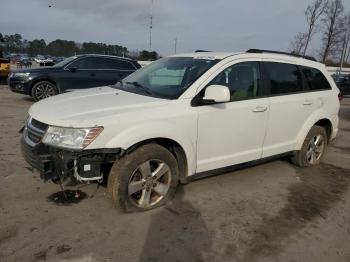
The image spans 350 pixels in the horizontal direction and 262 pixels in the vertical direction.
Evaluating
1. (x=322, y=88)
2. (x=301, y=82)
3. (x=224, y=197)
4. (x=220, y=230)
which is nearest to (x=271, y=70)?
(x=301, y=82)

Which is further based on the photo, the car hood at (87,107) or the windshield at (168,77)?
the windshield at (168,77)

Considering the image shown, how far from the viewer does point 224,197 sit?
4855mm

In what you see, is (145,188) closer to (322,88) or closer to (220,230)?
(220,230)

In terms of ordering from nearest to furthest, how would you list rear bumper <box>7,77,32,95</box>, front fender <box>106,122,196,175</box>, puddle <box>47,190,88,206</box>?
front fender <box>106,122,196,175</box>
puddle <box>47,190,88,206</box>
rear bumper <box>7,77,32,95</box>

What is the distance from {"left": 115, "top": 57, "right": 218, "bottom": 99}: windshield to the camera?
4531 millimetres

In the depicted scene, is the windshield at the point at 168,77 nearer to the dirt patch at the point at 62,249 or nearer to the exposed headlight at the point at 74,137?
the exposed headlight at the point at 74,137

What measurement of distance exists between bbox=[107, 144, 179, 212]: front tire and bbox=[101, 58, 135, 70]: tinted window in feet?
29.1

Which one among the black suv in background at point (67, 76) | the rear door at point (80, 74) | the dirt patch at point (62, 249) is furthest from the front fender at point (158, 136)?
the rear door at point (80, 74)

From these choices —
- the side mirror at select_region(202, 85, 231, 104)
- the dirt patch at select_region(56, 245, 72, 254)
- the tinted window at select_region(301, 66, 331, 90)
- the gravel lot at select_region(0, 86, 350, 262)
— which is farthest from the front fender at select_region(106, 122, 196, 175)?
the tinted window at select_region(301, 66, 331, 90)

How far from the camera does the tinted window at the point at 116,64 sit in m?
12.6

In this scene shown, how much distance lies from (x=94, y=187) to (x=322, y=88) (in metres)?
3.91

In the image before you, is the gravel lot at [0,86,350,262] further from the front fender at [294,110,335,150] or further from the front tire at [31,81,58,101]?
the front tire at [31,81,58,101]

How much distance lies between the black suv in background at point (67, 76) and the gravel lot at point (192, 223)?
6.59 m

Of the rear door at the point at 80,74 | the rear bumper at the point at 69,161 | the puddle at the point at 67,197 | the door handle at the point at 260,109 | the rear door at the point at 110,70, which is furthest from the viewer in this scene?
the rear door at the point at 110,70
